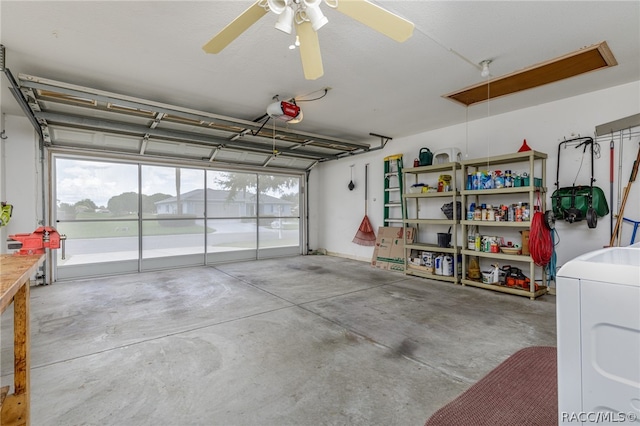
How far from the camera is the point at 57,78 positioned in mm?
3332

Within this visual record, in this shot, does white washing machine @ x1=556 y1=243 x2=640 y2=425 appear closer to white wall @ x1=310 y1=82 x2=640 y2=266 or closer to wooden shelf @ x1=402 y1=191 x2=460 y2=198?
white wall @ x1=310 y1=82 x2=640 y2=266

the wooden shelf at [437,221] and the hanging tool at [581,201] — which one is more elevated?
the hanging tool at [581,201]

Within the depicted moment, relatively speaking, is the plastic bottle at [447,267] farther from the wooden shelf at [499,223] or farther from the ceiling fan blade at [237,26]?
the ceiling fan blade at [237,26]

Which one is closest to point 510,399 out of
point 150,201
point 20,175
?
point 150,201

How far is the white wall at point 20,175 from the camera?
14.7ft

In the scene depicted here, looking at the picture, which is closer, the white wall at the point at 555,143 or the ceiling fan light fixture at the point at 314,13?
the ceiling fan light fixture at the point at 314,13

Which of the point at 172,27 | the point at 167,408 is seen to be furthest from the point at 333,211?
the point at 167,408

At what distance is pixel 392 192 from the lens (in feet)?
21.3

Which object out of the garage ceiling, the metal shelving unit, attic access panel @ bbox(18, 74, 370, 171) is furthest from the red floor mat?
attic access panel @ bbox(18, 74, 370, 171)

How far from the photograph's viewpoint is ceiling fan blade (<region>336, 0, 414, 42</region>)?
1.64 metres

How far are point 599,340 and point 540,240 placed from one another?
3.76m

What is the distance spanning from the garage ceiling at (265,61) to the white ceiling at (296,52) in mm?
12

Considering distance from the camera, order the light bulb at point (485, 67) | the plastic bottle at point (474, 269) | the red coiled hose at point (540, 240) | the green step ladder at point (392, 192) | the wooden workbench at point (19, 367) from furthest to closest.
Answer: the green step ladder at point (392, 192), the plastic bottle at point (474, 269), the red coiled hose at point (540, 240), the light bulb at point (485, 67), the wooden workbench at point (19, 367)

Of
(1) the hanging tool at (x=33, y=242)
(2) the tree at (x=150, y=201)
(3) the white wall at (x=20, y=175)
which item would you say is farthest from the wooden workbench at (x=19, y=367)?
(2) the tree at (x=150, y=201)
